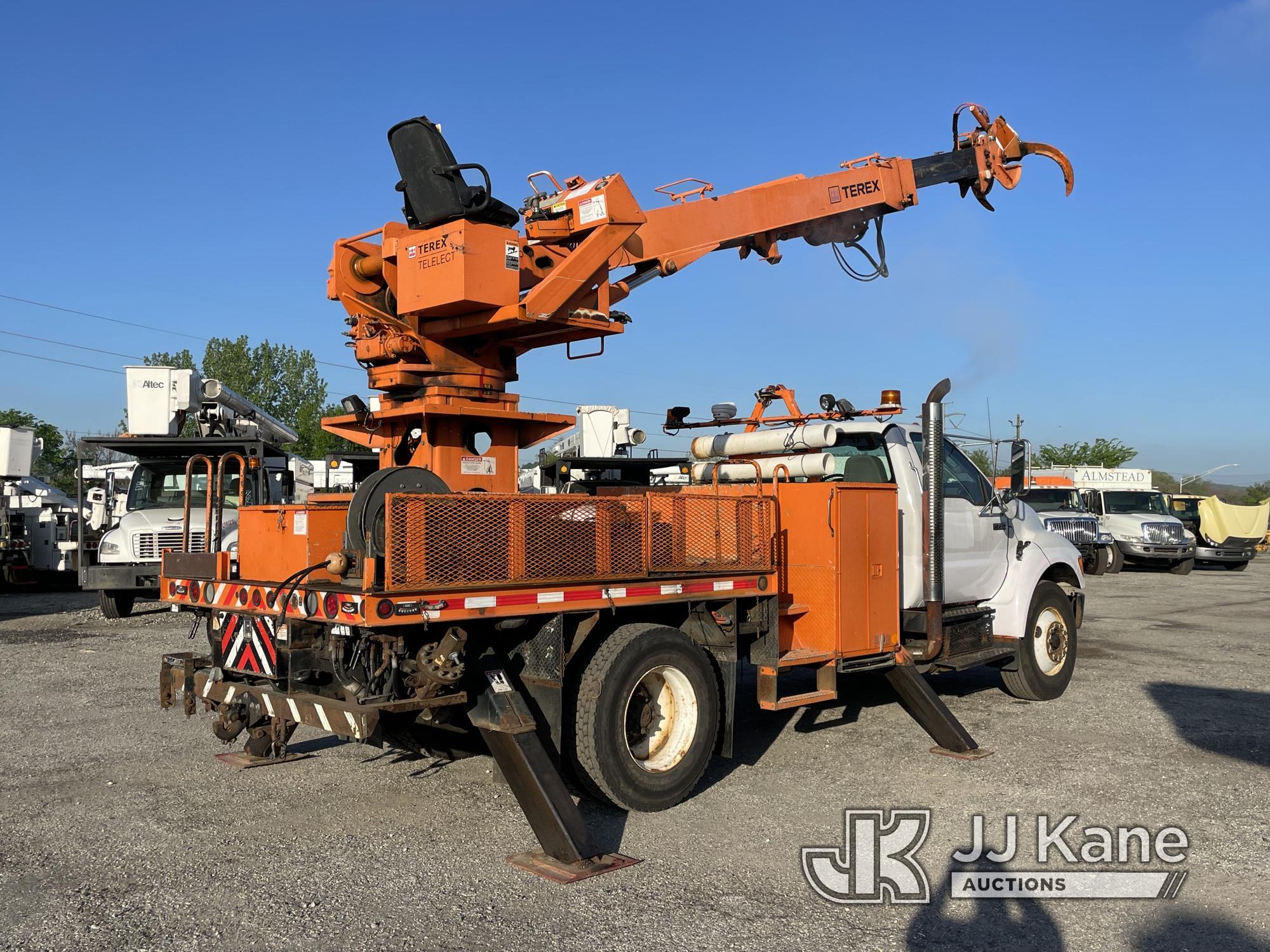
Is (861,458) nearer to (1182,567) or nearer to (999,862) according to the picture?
(999,862)

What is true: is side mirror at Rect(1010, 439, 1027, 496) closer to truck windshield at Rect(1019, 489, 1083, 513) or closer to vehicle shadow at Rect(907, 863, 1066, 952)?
vehicle shadow at Rect(907, 863, 1066, 952)

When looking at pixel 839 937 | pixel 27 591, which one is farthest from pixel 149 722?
pixel 27 591

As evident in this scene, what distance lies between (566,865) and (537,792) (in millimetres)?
363

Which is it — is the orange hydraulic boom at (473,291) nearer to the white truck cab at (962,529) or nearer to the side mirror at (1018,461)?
the white truck cab at (962,529)

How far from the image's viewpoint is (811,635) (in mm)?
7160

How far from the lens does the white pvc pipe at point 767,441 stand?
775cm

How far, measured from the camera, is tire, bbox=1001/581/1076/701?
29.7 feet

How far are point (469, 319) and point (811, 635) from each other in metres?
3.22

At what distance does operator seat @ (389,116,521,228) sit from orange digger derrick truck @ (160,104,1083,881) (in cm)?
2

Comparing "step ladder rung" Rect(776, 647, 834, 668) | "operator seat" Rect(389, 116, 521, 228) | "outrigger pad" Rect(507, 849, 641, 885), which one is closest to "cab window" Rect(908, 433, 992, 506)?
"step ladder rung" Rect(776, 647, 834, 668)

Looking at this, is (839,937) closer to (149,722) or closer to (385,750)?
(385,750)

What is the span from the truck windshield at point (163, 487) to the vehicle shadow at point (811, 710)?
8857 mm

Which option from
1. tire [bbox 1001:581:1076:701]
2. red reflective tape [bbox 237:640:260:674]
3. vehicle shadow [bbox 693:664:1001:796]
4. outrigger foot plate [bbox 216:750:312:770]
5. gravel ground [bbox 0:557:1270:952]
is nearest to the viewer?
gravel ground [bbox 0:557:1270:952]

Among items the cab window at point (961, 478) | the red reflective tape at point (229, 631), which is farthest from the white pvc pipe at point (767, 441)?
the red reflective tape at point (229, 631)
